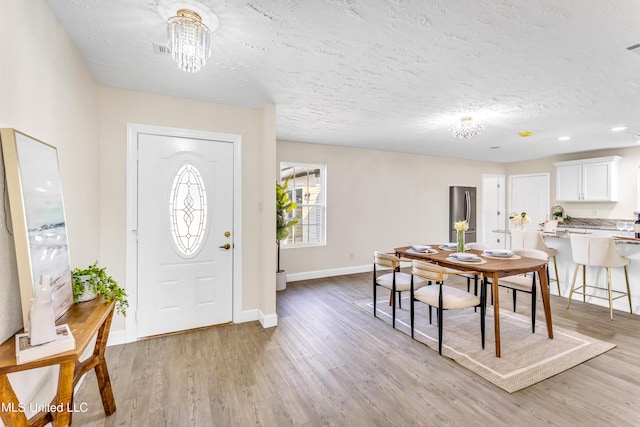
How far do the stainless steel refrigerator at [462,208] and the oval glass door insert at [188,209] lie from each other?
5.77m

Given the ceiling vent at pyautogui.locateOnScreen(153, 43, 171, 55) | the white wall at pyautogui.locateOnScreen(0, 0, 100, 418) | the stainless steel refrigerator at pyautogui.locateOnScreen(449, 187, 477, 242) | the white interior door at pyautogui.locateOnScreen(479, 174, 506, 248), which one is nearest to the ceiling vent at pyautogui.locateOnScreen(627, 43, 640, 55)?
the ceiling vent at pyautogui.locateOnScreen(153, 43, 171, 55)

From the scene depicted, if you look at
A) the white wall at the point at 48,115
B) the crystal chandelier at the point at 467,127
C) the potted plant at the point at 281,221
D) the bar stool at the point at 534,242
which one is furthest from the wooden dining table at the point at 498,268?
the white wall at the point at 48,115

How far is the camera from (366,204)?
20.0 feet

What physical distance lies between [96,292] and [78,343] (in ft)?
2.34

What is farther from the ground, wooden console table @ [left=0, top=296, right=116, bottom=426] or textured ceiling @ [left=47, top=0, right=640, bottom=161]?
textured ceiling @ [left=47, top=0, right=640, bottom=161]

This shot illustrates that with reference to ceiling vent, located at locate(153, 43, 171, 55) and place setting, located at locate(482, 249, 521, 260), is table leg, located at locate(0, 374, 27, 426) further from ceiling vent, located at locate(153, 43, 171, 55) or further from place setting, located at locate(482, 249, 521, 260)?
place setting, located at locate(482, 249, 521, 260)

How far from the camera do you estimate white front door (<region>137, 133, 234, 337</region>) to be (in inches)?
121

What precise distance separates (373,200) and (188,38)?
4.81 metres

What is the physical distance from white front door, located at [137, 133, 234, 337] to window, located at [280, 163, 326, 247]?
6.81 feet

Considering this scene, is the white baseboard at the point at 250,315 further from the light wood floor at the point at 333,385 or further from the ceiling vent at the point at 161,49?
the ceiling vent at the point at 161,49

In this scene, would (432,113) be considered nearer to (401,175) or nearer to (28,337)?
(401,175)

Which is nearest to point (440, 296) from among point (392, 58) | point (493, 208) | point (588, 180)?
point (392, 58)

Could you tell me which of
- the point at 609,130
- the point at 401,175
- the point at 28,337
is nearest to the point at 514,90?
the point at 609,130

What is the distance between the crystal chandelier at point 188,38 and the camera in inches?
69.8
